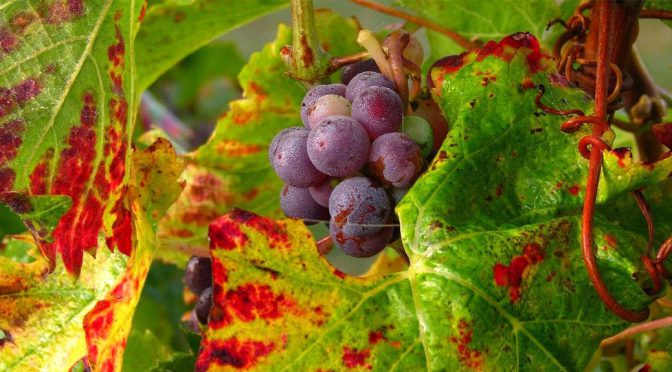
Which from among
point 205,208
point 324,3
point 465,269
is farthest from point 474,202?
point 324,3

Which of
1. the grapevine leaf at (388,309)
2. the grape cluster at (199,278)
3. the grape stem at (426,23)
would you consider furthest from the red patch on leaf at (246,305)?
the grape stem at (426,23)

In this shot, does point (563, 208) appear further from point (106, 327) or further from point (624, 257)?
point (106, 327)

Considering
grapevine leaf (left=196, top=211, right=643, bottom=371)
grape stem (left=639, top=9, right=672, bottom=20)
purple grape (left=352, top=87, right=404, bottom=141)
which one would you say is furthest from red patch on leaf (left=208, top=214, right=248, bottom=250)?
grape stem (left=639, top=9, right=672, bottom=20)

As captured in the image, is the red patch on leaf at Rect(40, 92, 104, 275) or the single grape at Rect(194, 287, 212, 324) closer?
the red patch on leaf at Rect(40, 92, 104, 275)

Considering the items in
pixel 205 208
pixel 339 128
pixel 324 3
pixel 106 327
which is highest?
pixel 339 128

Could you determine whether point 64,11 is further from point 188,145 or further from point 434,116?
point 188,145

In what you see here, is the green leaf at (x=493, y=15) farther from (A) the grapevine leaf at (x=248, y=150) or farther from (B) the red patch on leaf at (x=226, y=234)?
(B) the red patch on leaf at (x=226, y=234)

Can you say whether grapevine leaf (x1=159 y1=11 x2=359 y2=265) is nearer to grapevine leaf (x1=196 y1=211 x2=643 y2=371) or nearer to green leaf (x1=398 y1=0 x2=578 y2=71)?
green leaf (x1=398 y1=0 x2=578 y2=71)
